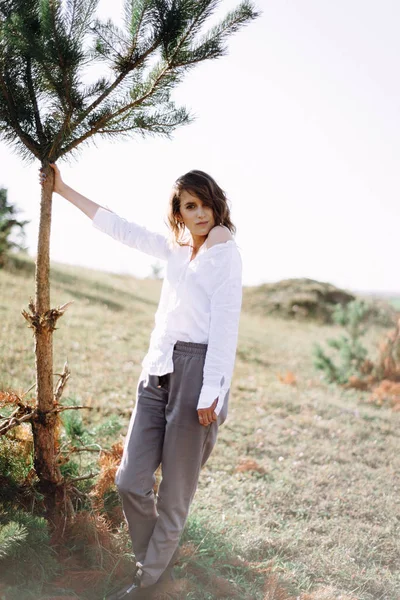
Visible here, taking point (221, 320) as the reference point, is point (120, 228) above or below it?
above

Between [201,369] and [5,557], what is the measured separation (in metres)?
1.15

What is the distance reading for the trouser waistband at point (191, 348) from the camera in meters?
2.46

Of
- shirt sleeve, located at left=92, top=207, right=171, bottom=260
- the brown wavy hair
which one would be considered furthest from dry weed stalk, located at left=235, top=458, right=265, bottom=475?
the brown wavy hair

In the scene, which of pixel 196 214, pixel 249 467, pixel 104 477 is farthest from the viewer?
pixel 249 467

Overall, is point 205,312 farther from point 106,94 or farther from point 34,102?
point 34,102

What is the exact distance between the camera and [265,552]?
339 cm

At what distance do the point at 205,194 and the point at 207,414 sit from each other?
0.95 m

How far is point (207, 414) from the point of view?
2.38m

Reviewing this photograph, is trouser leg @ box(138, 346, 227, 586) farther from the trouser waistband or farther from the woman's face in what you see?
the woman's face

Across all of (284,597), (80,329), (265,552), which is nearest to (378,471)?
(265,552)

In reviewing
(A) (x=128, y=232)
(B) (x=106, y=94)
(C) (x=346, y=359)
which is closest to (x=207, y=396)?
(A) (x=128, y=232)

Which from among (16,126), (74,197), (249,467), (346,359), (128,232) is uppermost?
(16,126)

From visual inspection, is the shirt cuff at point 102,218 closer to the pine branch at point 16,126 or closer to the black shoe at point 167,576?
the pine branch at point 16,126

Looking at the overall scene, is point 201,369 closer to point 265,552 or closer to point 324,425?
point 265,552
